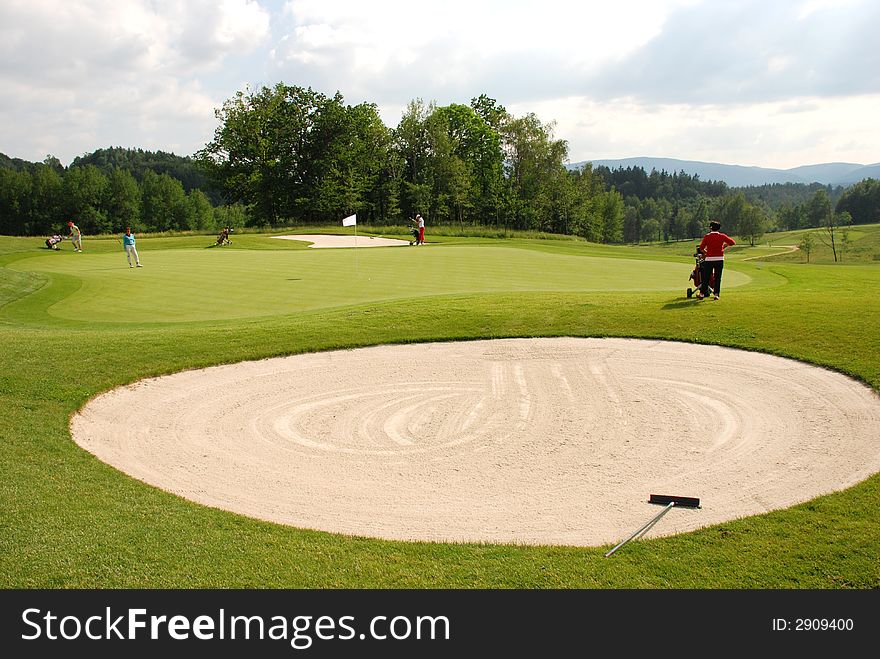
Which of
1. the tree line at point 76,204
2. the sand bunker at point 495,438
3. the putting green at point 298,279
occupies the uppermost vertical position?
the tree line at point 76,204

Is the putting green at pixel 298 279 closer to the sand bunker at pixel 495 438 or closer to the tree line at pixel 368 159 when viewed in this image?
the sand bunker at pixel 495 438

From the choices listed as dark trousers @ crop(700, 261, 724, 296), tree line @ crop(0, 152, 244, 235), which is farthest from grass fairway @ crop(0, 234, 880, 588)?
tree line @ crop(0, 152, 244, 235)

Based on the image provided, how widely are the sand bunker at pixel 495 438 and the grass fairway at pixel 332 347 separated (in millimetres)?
610

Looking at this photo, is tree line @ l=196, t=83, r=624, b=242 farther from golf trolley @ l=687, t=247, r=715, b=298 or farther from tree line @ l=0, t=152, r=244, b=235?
A: golf trolley @ l=687, t=247, r=715, b=298

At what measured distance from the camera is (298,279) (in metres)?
24.8

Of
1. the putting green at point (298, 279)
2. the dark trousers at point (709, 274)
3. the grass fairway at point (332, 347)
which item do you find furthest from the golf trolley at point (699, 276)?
the putting green at point (298, 279)

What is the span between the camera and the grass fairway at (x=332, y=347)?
5848 millimetres

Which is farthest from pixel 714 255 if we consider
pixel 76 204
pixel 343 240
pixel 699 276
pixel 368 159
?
pixel 76 204

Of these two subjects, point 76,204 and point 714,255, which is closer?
point 714,255

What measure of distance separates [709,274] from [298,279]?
14.7 m

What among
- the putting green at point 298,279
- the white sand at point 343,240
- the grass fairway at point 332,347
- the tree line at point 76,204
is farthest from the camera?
the tree line at point 76,204

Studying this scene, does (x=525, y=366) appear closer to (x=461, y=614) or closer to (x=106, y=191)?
(x=461, y=614)

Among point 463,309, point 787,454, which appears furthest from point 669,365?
point 463,309

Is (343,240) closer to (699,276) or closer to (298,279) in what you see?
(298,279)
